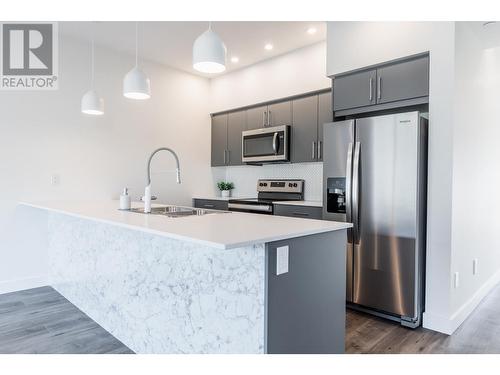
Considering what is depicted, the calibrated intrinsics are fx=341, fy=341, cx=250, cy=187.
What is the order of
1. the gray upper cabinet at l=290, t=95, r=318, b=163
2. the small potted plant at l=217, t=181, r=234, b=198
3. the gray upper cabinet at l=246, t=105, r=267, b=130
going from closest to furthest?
1. the gray upper cabinet at l=290, t=95, r=318, b=163
2. the gray upper cabinet at l=246, t=105, r=267, b=130
3. the small potted plant at l=217, t=181, r=234, b=198

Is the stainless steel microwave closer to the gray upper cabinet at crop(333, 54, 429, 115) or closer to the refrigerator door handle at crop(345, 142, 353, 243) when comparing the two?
the gray upper cabinet at crop(333, 54, 429, 115)

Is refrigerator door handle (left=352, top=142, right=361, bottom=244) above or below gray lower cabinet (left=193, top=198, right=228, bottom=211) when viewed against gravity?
above

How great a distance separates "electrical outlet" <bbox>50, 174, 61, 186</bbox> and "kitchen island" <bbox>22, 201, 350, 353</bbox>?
5.09ft

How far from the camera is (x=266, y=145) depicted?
13.9 feet

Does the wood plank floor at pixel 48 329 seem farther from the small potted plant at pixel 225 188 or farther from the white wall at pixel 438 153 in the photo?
the small potted plant at pixel 225 188

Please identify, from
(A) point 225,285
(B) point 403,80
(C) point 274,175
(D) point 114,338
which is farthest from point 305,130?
(D) point 114,338

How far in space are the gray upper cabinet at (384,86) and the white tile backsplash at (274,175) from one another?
1.09 meters

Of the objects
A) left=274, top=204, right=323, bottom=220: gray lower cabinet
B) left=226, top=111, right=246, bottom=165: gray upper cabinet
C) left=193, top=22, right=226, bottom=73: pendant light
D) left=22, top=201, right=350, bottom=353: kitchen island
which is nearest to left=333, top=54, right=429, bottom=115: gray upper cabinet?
left=274, top=204, right=323, bottom=220: gray lower cabinet

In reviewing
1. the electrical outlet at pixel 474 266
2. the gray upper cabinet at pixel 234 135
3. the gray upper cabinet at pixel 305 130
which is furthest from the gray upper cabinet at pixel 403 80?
the gray upper cabinet at pixel 234 135

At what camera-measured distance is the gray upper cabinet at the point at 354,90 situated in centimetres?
304

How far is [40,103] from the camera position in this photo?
143 inches

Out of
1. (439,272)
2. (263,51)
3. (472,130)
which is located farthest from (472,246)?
(263,51)

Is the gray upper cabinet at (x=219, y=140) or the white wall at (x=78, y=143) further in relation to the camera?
the gray upper cabinet at (x=219, y=140)

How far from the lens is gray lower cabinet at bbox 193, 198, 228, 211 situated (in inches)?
177
